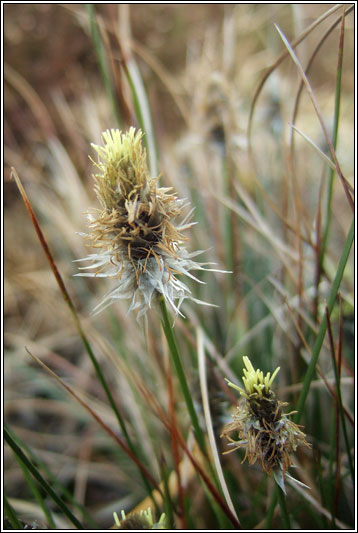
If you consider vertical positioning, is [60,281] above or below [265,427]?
above

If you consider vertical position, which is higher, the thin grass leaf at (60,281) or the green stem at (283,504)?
the thin grass leaf at (60,281)

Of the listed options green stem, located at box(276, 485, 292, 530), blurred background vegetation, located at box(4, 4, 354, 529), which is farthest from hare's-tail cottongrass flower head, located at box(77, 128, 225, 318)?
green stem, located at box(276, 485, 292, 530)

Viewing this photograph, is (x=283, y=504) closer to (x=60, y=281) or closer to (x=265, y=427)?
(x=265, y=427)

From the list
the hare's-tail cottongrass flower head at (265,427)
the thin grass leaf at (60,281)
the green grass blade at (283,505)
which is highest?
the thin grass leaf at (60,281)

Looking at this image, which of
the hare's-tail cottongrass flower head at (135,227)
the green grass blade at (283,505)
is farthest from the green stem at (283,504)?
the hare's-tail cottongrass flower head at (135,227)

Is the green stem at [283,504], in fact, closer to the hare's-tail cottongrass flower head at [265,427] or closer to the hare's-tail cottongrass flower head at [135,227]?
the hare's-tail cottongrass flower head at [265,427]

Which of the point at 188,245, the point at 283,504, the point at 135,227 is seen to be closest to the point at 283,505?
the point at 283,504
